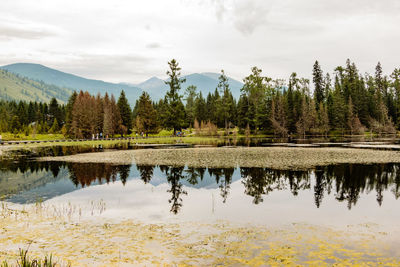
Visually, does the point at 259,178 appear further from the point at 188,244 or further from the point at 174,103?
the point at 174,103

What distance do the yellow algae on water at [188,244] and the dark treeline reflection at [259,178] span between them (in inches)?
149

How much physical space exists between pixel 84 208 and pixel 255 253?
31.1 ft

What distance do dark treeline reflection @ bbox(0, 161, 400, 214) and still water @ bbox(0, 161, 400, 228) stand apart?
Result: 5 cm

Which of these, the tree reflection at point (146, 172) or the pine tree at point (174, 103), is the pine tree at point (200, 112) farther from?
the tree reflection at point (146, 172)

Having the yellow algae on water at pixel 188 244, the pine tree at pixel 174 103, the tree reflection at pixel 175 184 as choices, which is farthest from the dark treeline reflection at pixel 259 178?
the pine tree at pixel 174 103

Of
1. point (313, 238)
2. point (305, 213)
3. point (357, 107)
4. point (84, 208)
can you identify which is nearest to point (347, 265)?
point (313, 238)

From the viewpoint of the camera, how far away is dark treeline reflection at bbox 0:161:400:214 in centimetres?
1870

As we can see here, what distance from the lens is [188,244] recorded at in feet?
33.7

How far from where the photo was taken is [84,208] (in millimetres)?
15398

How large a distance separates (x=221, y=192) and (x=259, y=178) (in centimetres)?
524

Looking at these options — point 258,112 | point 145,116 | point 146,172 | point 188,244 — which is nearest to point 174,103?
point 145,116

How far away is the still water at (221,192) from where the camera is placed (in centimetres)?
1415

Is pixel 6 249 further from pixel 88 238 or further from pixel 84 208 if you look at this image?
pixel 84 208

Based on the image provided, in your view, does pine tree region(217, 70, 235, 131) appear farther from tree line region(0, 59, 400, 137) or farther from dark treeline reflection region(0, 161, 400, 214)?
dark treeline reflection region(0, 161, 400, 214)
